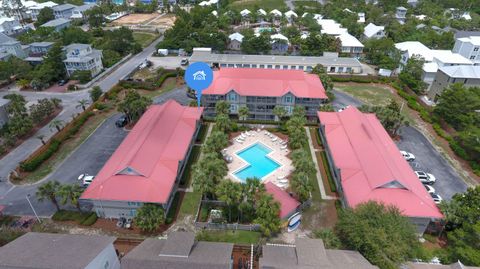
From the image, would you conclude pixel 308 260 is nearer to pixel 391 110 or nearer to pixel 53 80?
pixel 391 110

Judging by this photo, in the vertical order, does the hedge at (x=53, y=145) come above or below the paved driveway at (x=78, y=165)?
above

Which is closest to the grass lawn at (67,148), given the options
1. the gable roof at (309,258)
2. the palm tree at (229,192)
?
the palm tree at (229,192)

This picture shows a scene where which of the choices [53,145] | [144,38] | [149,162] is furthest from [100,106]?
[144,38]

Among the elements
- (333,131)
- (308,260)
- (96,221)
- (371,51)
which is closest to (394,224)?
(308,260)

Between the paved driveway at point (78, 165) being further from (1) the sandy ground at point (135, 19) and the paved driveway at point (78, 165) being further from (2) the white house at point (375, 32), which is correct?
(2) the white house at point (375, 32)

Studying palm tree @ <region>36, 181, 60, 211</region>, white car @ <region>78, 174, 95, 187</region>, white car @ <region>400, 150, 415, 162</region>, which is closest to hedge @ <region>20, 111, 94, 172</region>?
white car @ <region>78, 174, 95, 187</region>

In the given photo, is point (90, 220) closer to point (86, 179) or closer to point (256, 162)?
point (86, 179)
